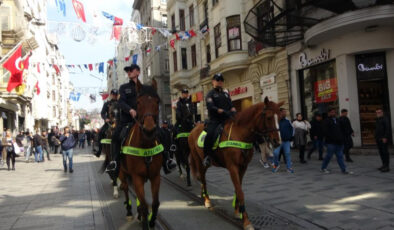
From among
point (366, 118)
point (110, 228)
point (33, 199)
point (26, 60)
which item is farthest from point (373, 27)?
point (26, 60)

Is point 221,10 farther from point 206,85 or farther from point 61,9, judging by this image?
point 61,9

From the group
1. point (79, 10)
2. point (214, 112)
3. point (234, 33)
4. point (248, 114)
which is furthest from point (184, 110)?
point (234, 33)

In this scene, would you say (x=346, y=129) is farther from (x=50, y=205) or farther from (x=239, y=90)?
(x=239, y=90)

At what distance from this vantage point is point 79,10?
46.0ft

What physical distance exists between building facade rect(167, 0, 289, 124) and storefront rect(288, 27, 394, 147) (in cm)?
280

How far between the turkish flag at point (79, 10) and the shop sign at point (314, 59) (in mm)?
11008

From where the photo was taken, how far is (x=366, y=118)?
14047mm

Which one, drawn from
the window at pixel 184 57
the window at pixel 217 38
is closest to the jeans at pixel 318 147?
the window at pixel 217 38

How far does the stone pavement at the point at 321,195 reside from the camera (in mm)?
5270

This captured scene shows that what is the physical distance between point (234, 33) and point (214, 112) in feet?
53.9

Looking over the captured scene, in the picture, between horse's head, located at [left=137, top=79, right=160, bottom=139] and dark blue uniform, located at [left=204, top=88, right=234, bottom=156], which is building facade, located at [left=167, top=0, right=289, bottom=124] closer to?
dark blue uniform, located at [left=204, top=88, right=234, bottom=156]

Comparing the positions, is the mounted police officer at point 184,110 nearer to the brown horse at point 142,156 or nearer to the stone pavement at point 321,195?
the stone pavement at point 321,195

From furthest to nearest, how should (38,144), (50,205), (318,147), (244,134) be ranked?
(38,144)
(318,147)
(50,205)
(244,134)

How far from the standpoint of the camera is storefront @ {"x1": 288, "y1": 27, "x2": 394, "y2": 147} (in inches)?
523
